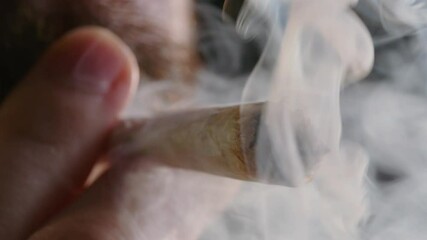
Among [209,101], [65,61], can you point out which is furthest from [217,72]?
[65,61]

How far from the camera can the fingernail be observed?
47 centimetres

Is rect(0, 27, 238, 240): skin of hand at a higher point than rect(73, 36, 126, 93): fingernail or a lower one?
lower

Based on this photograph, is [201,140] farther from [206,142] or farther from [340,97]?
[340,97]

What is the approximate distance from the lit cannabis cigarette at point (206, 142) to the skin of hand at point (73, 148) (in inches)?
0.5

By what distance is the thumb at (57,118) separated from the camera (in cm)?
47

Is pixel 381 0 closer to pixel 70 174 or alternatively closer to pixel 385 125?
pixel 385 125

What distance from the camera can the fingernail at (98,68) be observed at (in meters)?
0.47

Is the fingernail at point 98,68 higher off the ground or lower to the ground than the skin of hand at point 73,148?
higher

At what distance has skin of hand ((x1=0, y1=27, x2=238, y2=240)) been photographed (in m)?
0.47

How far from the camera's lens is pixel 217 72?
55 centimetres

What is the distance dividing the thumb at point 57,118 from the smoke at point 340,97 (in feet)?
0.12

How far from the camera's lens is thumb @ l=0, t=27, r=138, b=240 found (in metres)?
0.47

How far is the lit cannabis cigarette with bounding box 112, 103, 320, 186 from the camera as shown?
39cm

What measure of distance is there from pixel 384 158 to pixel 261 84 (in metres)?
0.12
